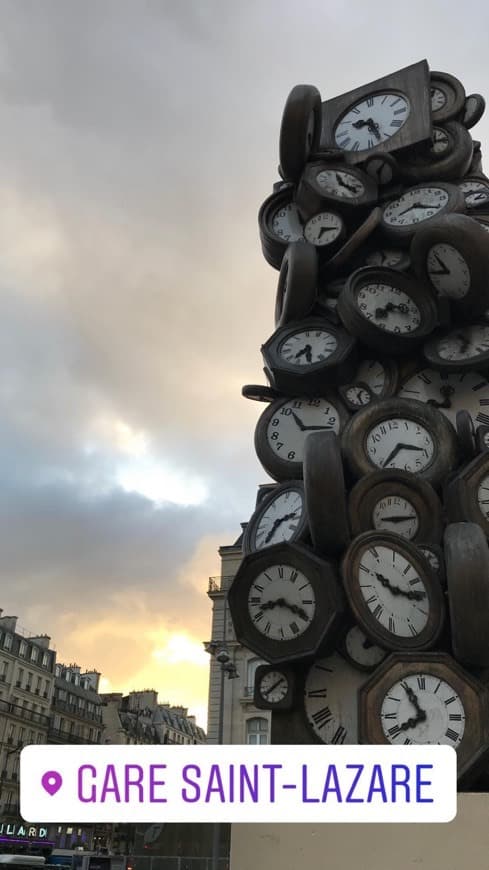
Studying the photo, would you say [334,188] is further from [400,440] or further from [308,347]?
[400,440]

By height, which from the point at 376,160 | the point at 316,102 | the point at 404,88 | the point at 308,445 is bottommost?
the point at 308,445

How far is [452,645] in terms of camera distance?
25.8 ft

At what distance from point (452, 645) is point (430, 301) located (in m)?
4.48

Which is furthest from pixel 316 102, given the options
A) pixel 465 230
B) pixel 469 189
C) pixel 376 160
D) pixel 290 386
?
pixel 290 386

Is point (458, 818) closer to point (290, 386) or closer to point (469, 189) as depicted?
point (290, 386)

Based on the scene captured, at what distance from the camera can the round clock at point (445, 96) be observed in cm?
1226

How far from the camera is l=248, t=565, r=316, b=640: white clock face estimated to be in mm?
8547

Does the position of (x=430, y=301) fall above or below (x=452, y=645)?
above

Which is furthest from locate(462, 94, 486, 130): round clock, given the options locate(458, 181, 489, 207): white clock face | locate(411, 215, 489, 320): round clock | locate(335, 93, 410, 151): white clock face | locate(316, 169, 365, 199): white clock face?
locate(411, 215, 489, 320): round clock

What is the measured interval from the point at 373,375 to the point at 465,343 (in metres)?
1.23

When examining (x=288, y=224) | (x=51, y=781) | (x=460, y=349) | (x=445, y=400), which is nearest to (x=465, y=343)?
(x=460, y=349)

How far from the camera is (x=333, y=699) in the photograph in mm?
8523

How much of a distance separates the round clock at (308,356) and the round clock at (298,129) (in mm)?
2603

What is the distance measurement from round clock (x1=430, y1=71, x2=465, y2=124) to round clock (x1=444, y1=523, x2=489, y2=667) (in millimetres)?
7464
